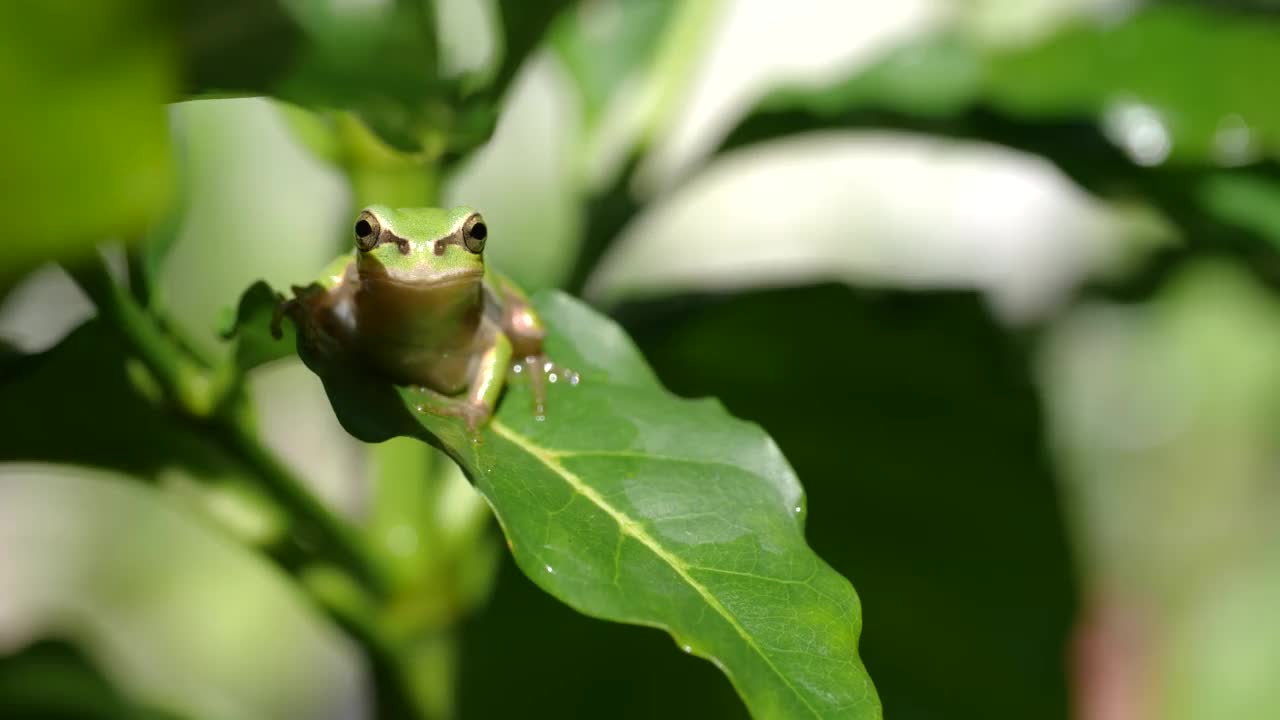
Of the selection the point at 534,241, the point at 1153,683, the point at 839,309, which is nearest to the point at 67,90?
the point at 839,309

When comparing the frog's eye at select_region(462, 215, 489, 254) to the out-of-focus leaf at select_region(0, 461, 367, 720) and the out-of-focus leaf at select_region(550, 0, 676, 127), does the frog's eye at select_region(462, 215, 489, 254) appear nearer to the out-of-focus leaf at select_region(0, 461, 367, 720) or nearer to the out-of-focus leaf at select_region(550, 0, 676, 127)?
the out-of-focus leaf at select_region(550, 0, 676, 127)

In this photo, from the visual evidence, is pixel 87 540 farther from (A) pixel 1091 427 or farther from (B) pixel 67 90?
(B) pixel 67 90

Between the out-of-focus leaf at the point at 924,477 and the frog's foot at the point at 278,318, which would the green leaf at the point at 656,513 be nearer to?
the frog's foot at the point at 278,318

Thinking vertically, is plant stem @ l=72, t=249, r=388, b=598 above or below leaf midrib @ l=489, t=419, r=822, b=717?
below

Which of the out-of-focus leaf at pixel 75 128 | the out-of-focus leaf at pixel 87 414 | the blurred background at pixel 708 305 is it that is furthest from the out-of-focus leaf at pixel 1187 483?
the out-of-focus leaf at pixel 75 128

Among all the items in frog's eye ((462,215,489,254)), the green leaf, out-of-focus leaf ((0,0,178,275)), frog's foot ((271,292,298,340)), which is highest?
out-of-focus leaf ((0,0,178,275))

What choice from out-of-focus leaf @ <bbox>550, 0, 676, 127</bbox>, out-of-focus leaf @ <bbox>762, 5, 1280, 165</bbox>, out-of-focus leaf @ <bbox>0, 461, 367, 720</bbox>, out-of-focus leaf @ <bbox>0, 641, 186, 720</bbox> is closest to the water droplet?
out-of-focus leaf @ <bbox>762, 5, 1280, 165</bbox>

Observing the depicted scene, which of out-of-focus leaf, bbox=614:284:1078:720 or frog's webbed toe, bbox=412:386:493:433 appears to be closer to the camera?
frog's webbed toe, bbox=412:386:493:433
